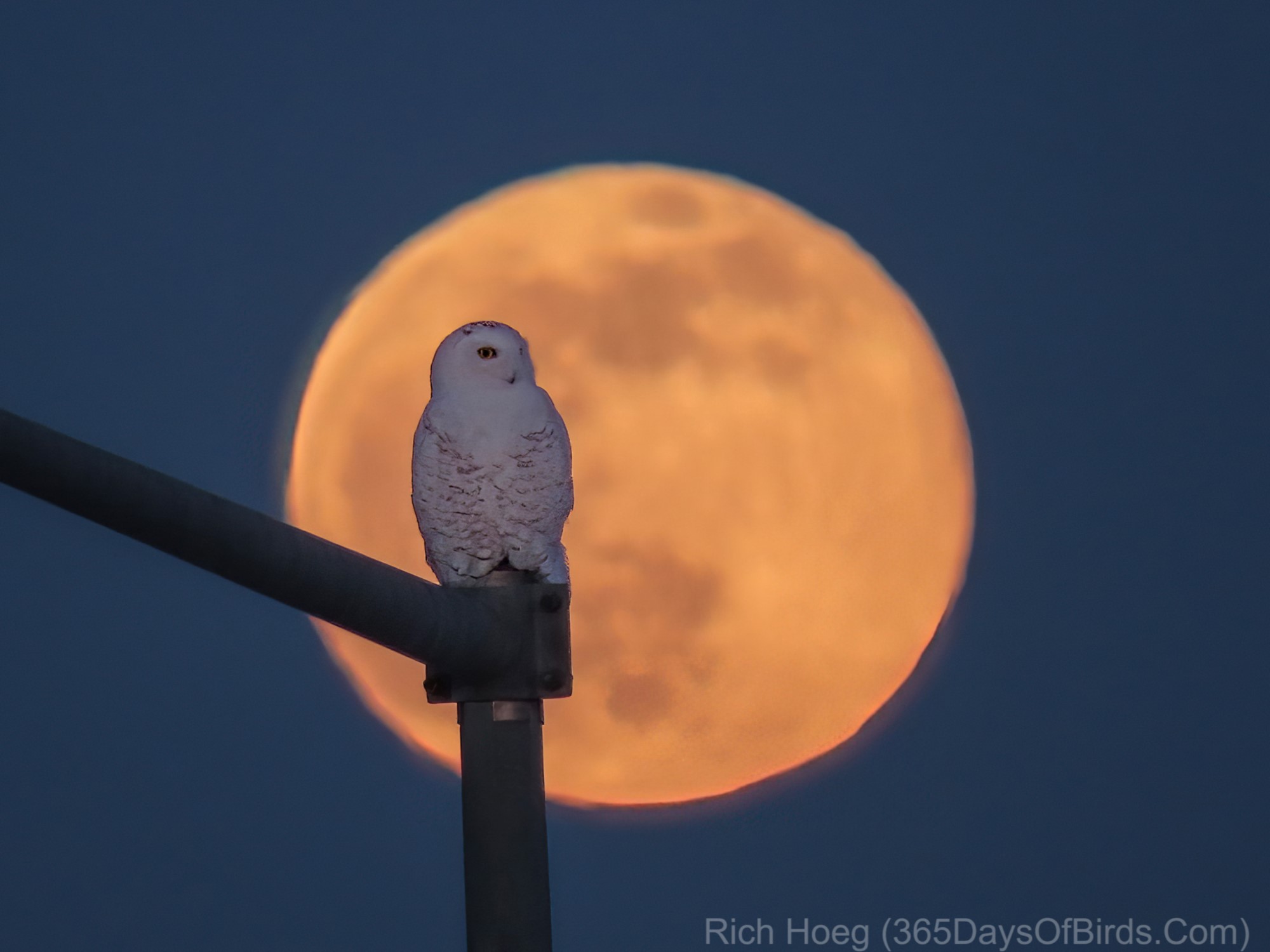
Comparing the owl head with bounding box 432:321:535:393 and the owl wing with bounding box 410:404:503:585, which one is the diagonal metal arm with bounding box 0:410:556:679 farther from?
the owl head with bounding box 432:321:535:393

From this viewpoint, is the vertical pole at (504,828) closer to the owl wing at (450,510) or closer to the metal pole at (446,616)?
the metal pole at (446,616)

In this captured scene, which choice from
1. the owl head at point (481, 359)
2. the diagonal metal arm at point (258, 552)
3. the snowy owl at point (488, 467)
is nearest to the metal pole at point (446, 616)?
the diagonal metal arm at point (258, 552)

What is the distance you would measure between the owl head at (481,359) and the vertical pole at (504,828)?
3.63ft

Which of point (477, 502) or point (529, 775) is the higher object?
point (477, 502)

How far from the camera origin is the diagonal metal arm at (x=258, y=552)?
2346 mm

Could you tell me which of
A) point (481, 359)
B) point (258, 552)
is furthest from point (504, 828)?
point (481, 359)

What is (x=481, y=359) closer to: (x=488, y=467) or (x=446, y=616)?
(x=488, y=467)

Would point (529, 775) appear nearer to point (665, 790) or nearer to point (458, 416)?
point (458, 416)

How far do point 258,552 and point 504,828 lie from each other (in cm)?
136

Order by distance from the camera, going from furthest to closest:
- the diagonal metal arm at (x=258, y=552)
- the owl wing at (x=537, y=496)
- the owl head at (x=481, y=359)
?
the owl head at (x=481, y=359), the owl wing at (x=537, y=496), the diagonal metal arm at (x=258, y=552)

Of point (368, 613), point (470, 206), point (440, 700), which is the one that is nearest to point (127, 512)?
point (368, 613)

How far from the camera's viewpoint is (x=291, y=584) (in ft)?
9.22

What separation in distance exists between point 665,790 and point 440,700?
201 inches

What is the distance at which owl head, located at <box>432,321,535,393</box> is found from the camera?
4.54m
